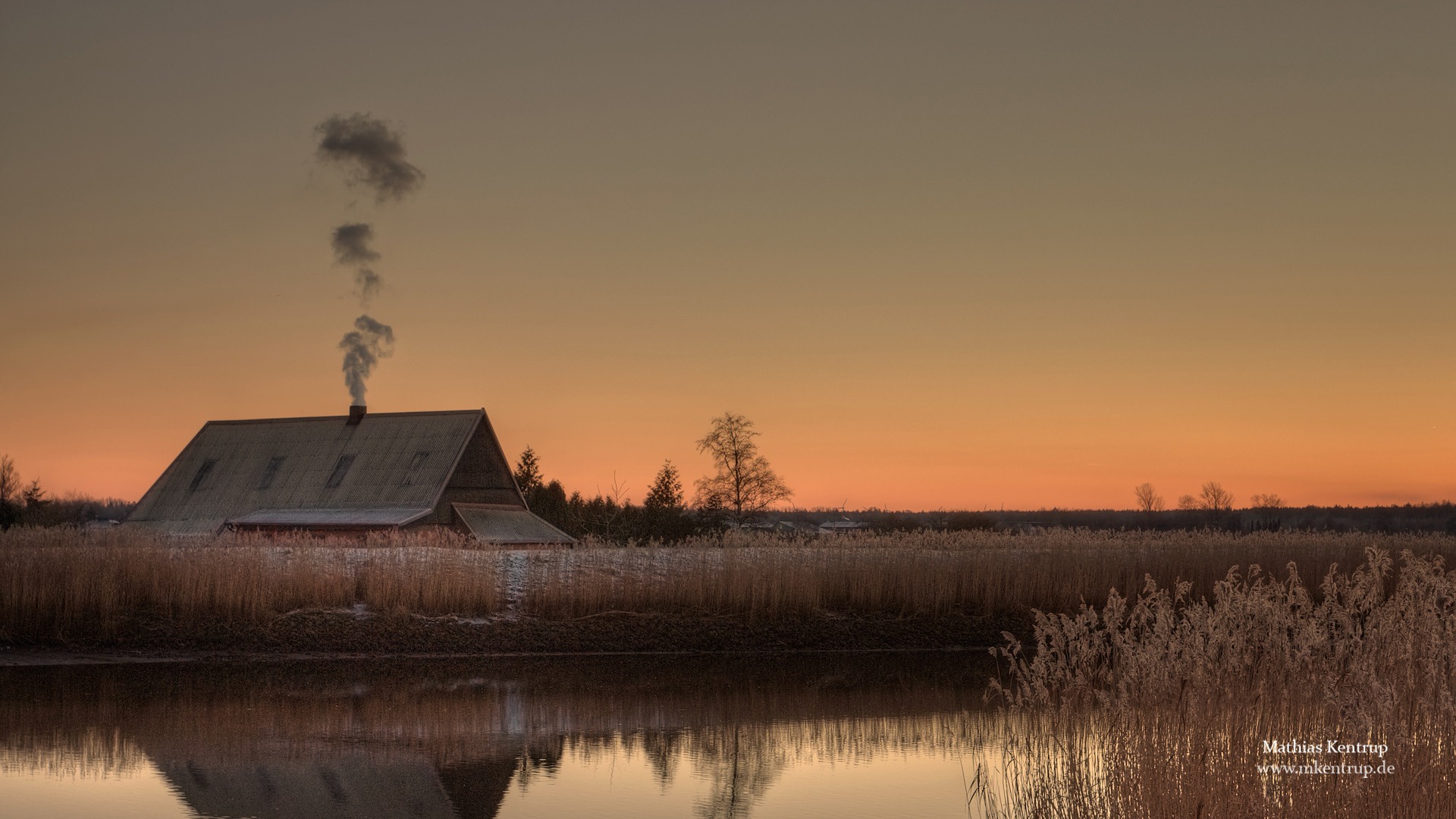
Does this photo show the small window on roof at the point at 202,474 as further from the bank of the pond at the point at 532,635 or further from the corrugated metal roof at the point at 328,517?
the bank of the pond at the point at 532,635

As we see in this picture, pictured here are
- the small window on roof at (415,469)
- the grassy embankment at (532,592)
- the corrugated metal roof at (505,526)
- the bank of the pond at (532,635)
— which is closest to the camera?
the bank of the pond at (532,635)

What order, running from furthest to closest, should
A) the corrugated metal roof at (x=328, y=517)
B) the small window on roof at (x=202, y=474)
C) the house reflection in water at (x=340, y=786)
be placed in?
the small window on roof at (x=202, y=474), the corrugated metal roof at (x=328, y=517), the house reflection in water at (x=340, y=786)

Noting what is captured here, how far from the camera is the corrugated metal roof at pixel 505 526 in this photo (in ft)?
138

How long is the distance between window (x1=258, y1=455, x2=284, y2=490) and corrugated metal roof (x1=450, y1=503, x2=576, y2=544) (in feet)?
22.6

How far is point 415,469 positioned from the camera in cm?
4278

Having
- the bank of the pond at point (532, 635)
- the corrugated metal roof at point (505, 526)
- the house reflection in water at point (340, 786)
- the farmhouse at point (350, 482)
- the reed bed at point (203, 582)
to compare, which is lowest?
the house reflection in water at point (340, 786)

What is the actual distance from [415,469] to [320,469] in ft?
12.7

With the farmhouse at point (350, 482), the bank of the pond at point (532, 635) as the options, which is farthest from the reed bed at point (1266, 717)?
the farmhouse at point (350, 482)

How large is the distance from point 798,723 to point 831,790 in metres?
3.69

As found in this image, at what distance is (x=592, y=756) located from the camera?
13594 mm

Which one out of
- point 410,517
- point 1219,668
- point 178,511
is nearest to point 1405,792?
point 1219,668

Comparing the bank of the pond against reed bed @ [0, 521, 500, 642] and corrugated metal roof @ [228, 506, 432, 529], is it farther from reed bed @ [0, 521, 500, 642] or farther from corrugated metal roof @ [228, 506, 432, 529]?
corrugated metal roof @ [228, 506, 432, 529]

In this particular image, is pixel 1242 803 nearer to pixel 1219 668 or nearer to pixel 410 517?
pixel 1219 668

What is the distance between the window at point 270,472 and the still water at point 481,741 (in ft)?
80.0
